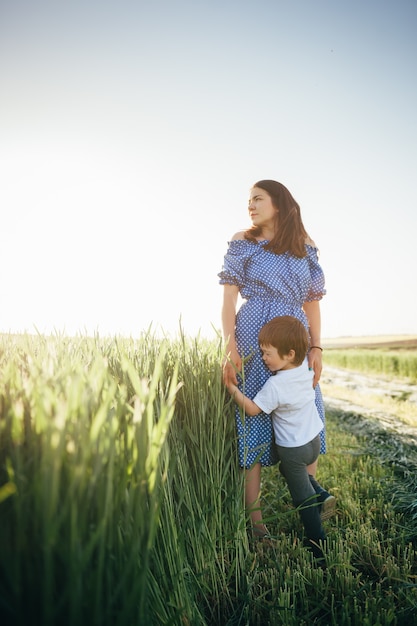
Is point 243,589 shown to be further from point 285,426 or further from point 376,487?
point 376,487

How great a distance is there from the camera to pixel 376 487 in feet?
9.64

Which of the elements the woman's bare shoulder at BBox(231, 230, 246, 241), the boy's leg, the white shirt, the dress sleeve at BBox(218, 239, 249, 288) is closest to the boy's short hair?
the white shirt

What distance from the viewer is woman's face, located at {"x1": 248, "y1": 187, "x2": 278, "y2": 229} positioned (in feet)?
8.03

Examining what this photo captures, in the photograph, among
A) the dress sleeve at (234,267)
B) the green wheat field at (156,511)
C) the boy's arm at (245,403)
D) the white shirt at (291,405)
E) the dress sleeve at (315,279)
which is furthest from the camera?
the dress sleeve at (315,279)

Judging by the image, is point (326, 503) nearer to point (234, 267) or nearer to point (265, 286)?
point (265, 286)

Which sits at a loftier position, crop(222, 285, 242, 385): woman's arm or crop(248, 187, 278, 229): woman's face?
crop(248, 187, 278, 229): woman's face

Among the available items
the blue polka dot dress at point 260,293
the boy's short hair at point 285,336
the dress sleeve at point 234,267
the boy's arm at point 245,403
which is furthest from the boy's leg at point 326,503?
the dress sleeve at point 234,267

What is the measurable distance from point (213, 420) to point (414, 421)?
5.15 meters

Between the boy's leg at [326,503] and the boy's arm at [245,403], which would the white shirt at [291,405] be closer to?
the boy's arm at [245,403]

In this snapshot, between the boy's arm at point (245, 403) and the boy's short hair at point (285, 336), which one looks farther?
the boy's short hair at point (285, 336)

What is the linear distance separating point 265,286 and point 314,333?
0.54 m

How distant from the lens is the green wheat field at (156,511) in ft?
2.25

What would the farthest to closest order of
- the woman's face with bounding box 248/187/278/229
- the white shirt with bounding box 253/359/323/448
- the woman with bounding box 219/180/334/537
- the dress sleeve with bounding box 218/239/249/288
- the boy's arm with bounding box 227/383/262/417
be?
the woman's face with bounding box 248/187/278/229 < the dress sleeve with bounding box 218/239/249/288 < the woman with bounding box 219/180/334/537 < the white shirt with bounding box 253/359/323/448 < the boy's arm with bounding box 227/383/262/417

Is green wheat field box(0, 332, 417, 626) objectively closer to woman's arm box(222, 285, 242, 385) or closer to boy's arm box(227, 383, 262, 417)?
boy's arm box(227, 383, 262, 417)
